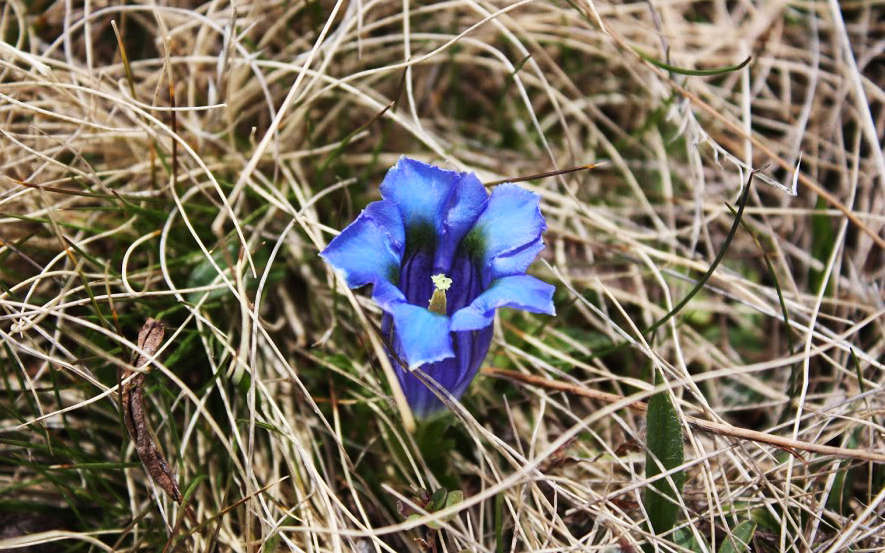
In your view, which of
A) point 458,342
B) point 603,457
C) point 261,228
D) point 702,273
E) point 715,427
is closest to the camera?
point 458,342

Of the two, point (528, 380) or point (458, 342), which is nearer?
point (458, 342)

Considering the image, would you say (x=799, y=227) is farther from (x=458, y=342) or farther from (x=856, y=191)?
(x=458, y=342)

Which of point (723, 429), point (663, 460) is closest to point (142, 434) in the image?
point (663, 460)

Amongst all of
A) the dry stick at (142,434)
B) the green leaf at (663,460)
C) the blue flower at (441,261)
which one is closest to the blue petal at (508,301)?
the blue flower at (441,261)

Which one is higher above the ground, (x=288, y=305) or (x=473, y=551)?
(x=288, y=305)

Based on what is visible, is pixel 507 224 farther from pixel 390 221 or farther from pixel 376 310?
pixel 376 310

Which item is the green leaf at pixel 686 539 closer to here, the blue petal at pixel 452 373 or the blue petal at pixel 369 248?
the blue petal at pixel 452 373

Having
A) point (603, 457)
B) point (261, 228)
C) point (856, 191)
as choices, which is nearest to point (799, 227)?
point (856, 191)
